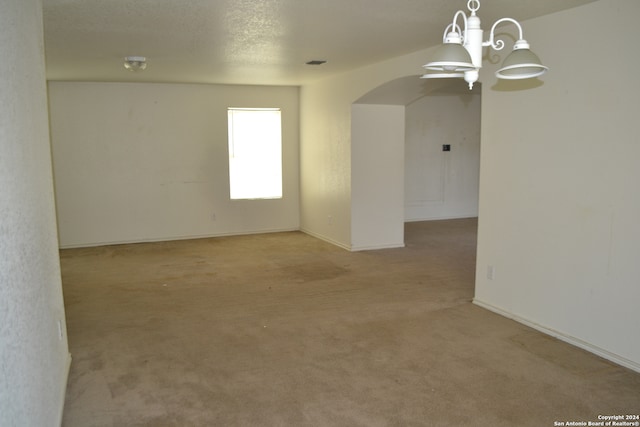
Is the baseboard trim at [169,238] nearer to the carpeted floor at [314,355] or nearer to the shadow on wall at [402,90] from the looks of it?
the carpeted floor at [314,355]

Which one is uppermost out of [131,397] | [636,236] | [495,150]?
[495,150]

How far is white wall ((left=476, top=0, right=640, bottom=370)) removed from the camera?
316 cm

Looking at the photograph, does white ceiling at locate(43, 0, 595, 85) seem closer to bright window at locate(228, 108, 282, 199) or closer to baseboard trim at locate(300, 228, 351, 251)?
bright window at locate(228, 108, 282, 199)

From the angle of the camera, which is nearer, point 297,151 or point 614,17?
point 614,17

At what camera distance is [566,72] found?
350cm

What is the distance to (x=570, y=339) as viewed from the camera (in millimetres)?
3582

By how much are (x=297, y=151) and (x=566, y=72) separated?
17.1 feet

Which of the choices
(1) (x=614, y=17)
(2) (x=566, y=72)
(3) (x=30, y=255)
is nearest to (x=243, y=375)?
(3) (x=30, y=255)

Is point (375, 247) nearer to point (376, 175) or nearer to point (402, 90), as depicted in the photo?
point (376, 175)

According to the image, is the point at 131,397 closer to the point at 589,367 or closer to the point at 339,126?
the point at 589,367

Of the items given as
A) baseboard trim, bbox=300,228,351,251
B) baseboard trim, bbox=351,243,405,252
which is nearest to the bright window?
baseboard trim, bbox=300,228,351,251

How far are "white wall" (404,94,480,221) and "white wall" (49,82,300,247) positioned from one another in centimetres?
239

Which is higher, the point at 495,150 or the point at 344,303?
the point at 495,150

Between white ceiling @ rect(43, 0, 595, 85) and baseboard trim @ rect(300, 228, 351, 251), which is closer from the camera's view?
white ceiling @ rect(43, 0, 595, 85)
